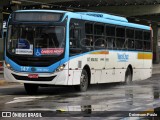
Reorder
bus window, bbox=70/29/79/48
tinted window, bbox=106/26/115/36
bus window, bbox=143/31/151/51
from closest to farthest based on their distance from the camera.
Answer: bus window, bbox=70/29/79/48 < tinted window, bbox=106/26/115/36 < bus window, bbox=143/31/151/51

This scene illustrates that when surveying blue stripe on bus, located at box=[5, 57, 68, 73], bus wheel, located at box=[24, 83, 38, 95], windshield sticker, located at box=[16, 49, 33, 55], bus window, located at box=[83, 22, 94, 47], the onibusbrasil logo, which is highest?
bus window, located at box=[83, 22, 94, 47]

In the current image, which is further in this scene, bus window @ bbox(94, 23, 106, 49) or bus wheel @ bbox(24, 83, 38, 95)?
bus window @ bbox(94, 23, 106, 49)

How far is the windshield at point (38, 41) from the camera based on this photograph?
51.4ft

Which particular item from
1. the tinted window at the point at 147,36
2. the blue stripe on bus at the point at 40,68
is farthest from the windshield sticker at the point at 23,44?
the tinted window at the point at 147,36

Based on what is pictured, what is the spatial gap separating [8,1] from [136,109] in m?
28.6

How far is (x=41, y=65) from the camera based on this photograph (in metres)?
15.6

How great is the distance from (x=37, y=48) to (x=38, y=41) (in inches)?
10.7

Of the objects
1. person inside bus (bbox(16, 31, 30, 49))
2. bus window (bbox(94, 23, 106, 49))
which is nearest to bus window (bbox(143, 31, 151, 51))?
bus window (bbox(94, 23, 106, 49))

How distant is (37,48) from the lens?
15.7m

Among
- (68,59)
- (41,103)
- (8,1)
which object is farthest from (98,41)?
(8,1)

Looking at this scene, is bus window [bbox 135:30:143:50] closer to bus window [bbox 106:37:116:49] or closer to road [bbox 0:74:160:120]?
bus window [bbox 106:37:116:49]

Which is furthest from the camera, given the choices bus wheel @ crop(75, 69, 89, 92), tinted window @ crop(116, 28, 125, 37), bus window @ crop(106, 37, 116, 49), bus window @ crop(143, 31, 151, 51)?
bus window @ crop(143, 31, 151, 51)

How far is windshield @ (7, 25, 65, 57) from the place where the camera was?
15.7 meters

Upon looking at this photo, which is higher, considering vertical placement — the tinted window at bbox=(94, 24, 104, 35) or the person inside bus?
the tinted window at bbox=(94, 24, 104, 35)
